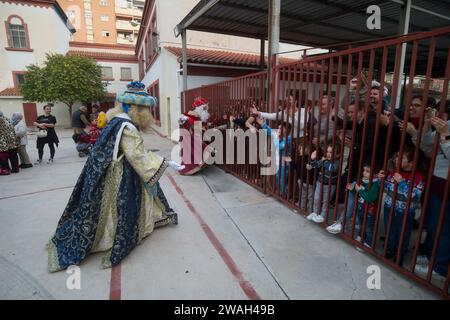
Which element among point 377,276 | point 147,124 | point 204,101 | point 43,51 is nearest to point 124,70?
point 43,51

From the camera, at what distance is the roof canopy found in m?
5.60

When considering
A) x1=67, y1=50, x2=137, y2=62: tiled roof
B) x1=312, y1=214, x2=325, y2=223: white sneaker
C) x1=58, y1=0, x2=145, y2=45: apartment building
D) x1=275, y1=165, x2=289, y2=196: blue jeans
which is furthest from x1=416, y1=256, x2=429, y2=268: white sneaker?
x1=58, y1=0, x2=145, y2=45: apartment building

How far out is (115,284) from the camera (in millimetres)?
2256

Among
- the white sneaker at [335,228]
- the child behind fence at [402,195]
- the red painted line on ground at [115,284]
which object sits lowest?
the red painted line on ground at [115,284]

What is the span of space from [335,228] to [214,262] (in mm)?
1436


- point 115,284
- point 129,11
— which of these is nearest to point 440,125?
point 115,284

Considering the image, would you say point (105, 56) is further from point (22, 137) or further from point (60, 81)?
point (22, 137)

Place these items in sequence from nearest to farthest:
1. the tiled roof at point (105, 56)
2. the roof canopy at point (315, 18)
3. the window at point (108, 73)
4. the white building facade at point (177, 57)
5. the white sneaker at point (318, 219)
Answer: the white sneaker at point (318, 219) < the roof canopy at point (315, 18) < the white building facade at point (177, 57) < the tiled roof at point (105, 56) < the window at point (108, 73)

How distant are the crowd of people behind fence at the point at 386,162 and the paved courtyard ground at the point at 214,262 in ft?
1.10

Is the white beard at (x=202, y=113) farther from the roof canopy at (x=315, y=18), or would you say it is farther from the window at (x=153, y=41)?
the window at (x=153, y=41)

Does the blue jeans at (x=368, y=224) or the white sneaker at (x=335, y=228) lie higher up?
the blue jeans at (x=368, y=224)

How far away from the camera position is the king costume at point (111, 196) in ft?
8.27

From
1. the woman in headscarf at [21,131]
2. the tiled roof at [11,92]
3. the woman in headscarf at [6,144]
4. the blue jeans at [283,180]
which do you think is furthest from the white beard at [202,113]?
the tiled roof at [11,92]

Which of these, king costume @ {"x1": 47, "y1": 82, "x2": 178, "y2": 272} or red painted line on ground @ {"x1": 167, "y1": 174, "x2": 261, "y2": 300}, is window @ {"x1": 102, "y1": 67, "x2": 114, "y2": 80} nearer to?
red painted line on ground @ {"x1": 167, "y1": 174, "x2": 261, "y2": 300}
